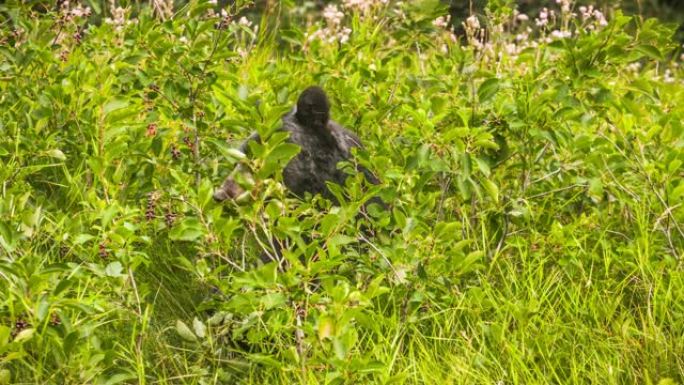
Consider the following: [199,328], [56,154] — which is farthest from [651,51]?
[56,154]

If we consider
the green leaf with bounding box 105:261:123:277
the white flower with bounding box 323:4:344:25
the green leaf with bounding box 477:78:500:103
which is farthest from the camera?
the white flower with bounding box 323:4:344:25

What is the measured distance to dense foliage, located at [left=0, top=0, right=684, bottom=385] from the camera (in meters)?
2.52

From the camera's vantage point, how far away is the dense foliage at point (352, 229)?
252 centimetres

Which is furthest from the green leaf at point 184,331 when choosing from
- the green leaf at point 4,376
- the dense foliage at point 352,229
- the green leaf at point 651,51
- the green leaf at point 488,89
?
the green leaf at point 651,51

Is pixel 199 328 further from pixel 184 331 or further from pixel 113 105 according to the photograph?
pixel 113 105

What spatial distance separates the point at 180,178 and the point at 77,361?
0.69m

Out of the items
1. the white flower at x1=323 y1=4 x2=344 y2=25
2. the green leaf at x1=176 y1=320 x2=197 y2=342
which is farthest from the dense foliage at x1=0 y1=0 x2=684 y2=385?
the white flower at x1=323 y1=4 x2=344 y2=25

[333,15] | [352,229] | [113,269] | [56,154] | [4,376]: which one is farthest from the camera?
[333,15]

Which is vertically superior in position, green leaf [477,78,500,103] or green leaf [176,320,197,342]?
green leaf [477,78,500,103]

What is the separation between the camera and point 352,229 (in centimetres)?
278

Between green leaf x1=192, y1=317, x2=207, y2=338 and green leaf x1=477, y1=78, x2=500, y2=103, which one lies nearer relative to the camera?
green leaf x1=192, y1=317, x2=207, y2=338

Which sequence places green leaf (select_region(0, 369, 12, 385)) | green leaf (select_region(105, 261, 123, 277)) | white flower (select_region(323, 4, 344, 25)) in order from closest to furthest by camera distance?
green leaf (select_region(0, 369, 12, 385)) → green leaf (select_region(105, 261, 123, 277)) → white flower (select_region(323, 4, 344, 25))

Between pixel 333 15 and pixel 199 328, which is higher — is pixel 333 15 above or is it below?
below

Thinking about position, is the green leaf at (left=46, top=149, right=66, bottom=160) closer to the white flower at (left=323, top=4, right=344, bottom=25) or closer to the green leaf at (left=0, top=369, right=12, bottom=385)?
the green leaf at (left=0, top=369, right=12, bottom=385)
